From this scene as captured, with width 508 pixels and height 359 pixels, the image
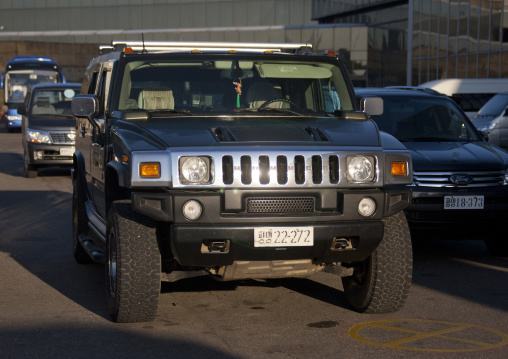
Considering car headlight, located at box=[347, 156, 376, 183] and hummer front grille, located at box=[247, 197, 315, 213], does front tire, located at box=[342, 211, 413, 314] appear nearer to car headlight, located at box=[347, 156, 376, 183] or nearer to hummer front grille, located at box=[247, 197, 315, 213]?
car headlight, located at box=[347, 156, 376, 183]

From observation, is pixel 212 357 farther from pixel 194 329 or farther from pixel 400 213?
pixel 400 213

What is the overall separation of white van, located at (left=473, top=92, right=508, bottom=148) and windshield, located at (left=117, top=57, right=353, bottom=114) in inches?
541

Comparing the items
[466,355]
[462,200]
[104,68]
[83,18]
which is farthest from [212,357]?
[83,18]

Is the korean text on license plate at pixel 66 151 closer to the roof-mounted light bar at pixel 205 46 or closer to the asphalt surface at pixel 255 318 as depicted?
the asphalt surface at pixel 255 318

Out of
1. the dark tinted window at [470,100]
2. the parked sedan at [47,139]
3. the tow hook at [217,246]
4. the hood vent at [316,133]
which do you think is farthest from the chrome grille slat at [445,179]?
the dark tinted window at [470,100]

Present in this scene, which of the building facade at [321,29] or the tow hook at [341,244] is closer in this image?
the tow hook at [341,244]

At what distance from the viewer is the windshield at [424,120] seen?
34.1 feet

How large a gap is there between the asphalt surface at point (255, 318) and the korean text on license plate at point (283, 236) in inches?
24.4

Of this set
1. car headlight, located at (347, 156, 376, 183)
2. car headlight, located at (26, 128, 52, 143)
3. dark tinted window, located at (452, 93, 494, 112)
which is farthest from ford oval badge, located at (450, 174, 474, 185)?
dark tinted window, located at (452, 93, 494, 112)

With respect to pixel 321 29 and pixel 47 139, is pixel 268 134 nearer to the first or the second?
pixel 47 139

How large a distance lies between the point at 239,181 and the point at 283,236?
1.50 ft

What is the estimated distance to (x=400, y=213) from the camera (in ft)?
21.2

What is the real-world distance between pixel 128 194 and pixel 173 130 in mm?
640

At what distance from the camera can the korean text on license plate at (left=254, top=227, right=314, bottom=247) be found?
578cm
